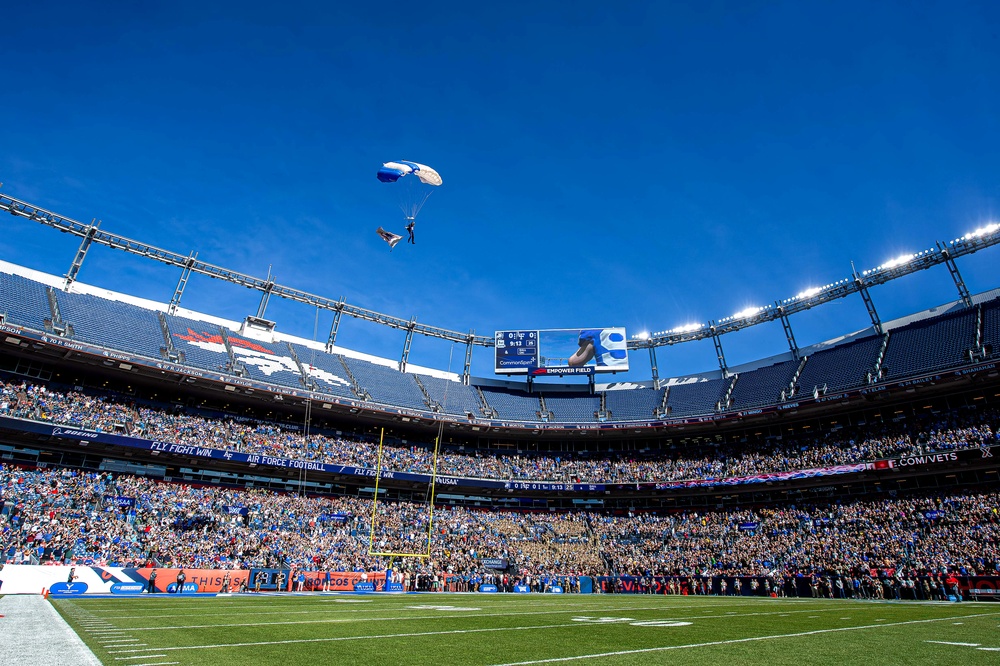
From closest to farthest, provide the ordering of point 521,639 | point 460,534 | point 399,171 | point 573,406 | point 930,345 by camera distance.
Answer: point 521,639 → point 399,171 → point 930,345 → point 460,534 → point 573,406

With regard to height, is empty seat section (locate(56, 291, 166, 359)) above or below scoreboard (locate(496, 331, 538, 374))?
below

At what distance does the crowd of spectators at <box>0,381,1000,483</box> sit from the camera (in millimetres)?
32688

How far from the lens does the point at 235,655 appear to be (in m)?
6.84

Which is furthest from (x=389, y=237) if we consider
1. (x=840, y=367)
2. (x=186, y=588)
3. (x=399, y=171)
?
(x=840, y=367)

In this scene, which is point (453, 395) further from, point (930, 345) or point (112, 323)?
point (930, 345)

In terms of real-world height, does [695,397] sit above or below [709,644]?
above

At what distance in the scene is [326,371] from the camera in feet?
161

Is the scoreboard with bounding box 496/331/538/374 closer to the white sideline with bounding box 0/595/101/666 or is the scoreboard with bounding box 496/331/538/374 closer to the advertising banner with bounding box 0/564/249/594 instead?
the advertising banner with bounding box 0/564/249/594

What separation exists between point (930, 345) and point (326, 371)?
49853 millimetres

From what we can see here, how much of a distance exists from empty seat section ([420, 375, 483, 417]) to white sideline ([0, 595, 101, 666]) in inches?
1546

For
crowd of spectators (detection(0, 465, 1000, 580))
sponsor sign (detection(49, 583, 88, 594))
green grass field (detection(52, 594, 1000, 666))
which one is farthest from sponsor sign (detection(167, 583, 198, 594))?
green grass field (detection(52, 594, 1000, 666))

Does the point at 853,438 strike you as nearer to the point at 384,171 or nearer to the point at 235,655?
the point at 384,171

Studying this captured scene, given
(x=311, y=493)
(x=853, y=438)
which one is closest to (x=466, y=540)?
(x=311, y=493)

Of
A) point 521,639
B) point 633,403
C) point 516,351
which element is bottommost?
point 521,639
